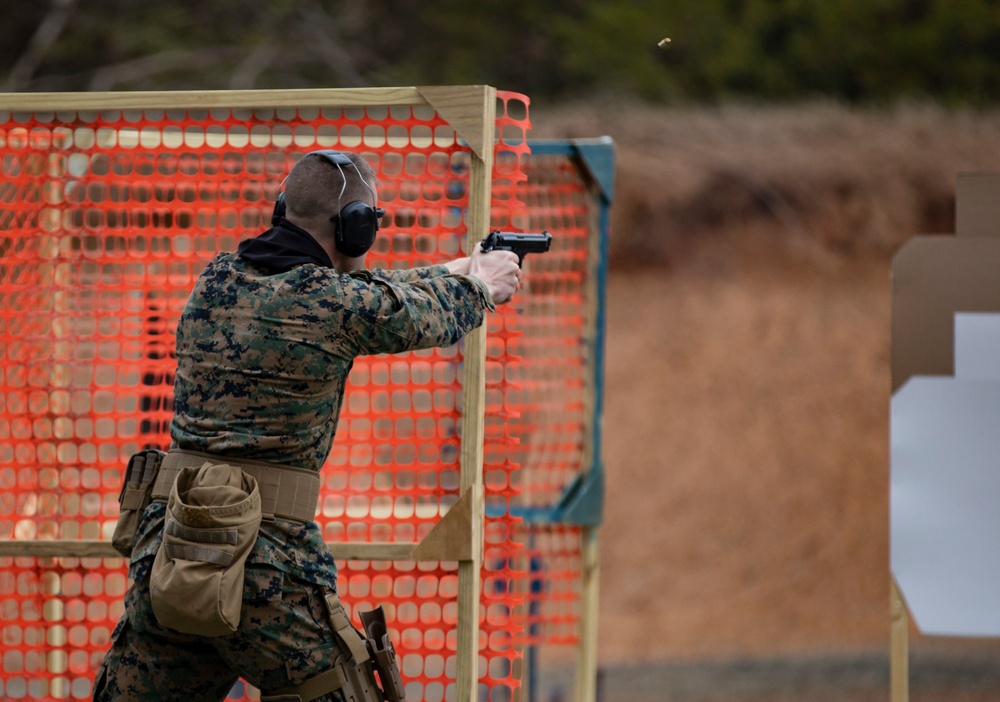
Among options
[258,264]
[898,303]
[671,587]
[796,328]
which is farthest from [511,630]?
[796,328]

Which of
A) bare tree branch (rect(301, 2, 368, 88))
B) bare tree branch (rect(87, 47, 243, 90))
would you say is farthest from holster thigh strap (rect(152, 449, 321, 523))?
bare tree branch (rect(87, 47, 243, 90))

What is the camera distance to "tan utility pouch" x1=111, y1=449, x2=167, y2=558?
2.99 meters

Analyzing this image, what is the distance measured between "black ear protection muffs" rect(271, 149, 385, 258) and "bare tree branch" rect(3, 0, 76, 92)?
1703 centimetres

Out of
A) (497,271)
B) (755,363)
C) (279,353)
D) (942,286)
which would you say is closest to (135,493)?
(279,353)

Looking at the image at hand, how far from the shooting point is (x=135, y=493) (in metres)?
3.00

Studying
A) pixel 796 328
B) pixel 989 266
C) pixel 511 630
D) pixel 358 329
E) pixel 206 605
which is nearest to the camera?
pixel 206 605

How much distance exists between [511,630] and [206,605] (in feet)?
3.98

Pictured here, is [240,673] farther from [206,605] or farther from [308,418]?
[308,418]

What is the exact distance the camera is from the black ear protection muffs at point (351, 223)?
114 inches

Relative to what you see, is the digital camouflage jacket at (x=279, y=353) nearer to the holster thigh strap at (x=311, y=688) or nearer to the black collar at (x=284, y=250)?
the black collar at (x=284, y=250)

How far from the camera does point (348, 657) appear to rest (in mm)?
2855

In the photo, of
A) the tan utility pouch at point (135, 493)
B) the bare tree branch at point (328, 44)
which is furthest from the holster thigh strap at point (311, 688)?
the bare tree branch at point (328, 44)

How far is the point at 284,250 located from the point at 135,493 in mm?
759

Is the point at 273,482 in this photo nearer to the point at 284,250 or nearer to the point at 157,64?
the point at 284,250
